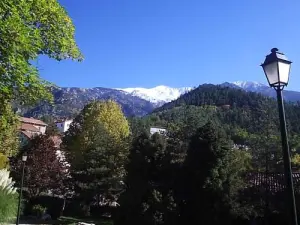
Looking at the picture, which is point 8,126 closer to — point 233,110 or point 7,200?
point 7,200

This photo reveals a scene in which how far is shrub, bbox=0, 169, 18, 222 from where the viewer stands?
1220cm

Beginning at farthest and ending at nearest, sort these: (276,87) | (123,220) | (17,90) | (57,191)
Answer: (57,191) < (123,220) < (17,90) < (276,87)

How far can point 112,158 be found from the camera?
105 ft

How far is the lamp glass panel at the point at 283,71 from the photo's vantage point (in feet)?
18.3

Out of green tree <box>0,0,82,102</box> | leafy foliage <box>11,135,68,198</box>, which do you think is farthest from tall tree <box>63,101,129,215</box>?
green tree <box>0,0,82,102</box>

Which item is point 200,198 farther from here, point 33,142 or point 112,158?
point 33,142

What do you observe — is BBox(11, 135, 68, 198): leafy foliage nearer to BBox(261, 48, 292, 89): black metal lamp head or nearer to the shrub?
the shrub

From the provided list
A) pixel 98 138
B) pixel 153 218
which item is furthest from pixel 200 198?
pixel 98 138

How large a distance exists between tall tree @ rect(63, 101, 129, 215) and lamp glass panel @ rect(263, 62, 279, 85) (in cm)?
2519

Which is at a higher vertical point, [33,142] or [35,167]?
[33,142]

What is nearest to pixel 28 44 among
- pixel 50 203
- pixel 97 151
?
pixel 97 151

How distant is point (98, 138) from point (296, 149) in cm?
2794

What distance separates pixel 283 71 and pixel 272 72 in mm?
161

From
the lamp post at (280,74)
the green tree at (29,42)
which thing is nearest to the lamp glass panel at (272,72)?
the lamp post at (280,74)
